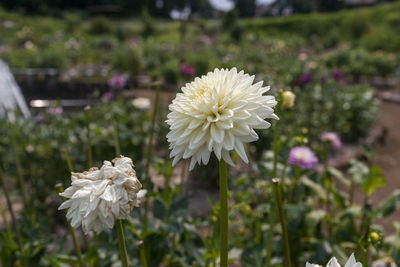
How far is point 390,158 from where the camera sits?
4.36m

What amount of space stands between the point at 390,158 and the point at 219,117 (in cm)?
442

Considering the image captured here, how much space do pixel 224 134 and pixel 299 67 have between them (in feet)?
23.1

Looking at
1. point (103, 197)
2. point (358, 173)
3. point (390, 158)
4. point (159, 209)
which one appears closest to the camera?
point (103, 197)

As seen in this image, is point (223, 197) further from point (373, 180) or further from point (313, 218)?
point (373, 180)

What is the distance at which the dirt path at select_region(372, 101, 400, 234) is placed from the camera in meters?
2.92

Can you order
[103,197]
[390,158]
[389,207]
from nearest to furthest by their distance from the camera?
1. [103,197]
2. [389,207]
3. [390,158]

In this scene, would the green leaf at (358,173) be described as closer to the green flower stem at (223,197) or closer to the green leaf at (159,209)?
the green leaf at (159,209)

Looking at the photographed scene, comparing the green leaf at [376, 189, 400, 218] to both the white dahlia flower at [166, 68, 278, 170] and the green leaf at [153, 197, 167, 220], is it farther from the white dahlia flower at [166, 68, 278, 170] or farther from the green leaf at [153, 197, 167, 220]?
the white dahlia flower at [166, 68, 278, 170]

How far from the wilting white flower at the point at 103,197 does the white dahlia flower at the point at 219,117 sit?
A: 101 mm

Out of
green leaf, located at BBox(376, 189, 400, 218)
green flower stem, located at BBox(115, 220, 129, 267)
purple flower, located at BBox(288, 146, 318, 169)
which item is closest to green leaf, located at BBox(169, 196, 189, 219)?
green flower stem, located at BBox(115, 220, 129, 267)

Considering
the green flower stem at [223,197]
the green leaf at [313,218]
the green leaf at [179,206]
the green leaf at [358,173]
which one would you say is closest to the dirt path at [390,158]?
the green leaf at [358,173]

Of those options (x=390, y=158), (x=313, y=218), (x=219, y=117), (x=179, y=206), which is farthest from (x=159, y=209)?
(x=390, y=158)

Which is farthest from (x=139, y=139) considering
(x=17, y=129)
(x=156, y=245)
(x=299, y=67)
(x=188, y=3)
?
(x=188, y=3)

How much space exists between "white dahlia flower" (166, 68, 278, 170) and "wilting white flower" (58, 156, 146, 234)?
10 cm
